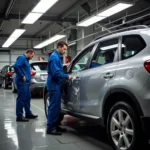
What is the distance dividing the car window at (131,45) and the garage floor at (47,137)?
4.72ft

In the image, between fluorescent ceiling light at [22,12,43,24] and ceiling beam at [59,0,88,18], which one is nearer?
fluorescent ceiling light at [22,12,43,24]

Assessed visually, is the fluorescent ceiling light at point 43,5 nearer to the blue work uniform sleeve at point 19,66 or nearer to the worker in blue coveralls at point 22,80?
the worker in blue coveralls at point 22,80

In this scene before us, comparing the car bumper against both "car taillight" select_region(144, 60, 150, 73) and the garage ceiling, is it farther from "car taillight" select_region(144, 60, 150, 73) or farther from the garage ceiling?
the garage ceiling

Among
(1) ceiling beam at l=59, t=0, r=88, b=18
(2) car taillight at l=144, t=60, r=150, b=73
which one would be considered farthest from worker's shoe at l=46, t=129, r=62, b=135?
(1) ceiling beam at l=59, t=0, r=88, b=18

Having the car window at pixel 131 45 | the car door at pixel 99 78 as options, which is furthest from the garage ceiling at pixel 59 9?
the car window at pixel 131 45

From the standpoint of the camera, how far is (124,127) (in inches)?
125

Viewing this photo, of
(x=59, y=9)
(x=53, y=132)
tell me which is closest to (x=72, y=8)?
(x=59, y=9)

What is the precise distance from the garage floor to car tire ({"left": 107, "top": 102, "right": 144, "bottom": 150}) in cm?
45

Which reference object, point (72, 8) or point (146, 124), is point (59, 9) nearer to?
point (72, 8)

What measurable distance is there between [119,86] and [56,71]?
1.46 meters

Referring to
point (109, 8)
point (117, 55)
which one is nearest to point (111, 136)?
point (117, 55)

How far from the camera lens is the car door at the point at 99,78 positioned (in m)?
3.42

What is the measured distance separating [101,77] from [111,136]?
83cm

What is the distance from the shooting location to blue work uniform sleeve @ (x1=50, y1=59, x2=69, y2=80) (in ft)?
14.0
